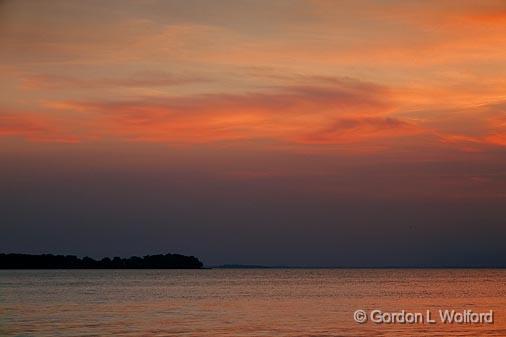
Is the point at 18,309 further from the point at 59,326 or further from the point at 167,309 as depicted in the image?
the point at 59,326

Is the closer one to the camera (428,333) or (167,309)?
(428,333)

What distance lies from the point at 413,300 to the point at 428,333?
26832mm

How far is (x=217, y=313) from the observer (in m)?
48.2

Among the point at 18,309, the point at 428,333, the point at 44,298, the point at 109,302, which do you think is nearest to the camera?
the point at 428,333

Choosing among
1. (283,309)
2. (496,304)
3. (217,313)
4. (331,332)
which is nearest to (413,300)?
(496,304)

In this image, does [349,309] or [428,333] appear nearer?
[428,333]

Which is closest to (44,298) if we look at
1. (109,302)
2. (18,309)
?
(109,302)

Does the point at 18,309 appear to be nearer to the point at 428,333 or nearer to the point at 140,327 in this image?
the point at 140,327

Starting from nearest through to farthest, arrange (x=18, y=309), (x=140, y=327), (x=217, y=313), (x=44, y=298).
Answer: (x=140, y=327) < (x=217, y=313) < (x=18, y=309) < (x=44, y=298)

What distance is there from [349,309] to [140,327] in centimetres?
1622

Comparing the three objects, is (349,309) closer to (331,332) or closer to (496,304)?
(496,304)

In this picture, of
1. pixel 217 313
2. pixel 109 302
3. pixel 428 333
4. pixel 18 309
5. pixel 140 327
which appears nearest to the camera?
pixel 428 333

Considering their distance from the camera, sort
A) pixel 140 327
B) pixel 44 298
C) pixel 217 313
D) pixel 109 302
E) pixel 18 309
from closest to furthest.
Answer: pixel 140 327, pixel 217 313, pixel 18 309, pixel 109 302, pixel 44 298

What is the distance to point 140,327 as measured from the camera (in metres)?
38.6
